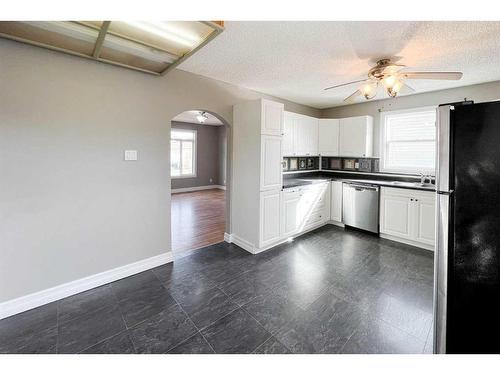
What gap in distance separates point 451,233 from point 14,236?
3.18 metres

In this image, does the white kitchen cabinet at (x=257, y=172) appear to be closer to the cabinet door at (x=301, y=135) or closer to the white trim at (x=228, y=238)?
the white trim at (x=228, y=238)

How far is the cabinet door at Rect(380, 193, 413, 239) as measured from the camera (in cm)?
356

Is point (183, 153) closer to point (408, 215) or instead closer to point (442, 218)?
point (408, 215)

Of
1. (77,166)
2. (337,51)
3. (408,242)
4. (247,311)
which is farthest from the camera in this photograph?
(408,242)

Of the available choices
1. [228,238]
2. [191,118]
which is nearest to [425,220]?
[228,238]

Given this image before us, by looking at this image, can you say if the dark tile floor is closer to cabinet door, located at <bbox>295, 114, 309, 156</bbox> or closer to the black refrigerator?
the black refrigerator

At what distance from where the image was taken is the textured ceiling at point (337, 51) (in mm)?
1958

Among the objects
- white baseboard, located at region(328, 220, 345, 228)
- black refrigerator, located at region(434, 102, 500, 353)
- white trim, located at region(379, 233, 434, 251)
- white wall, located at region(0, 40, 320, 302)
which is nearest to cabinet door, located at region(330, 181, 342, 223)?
white baseboard, located at region(328, 220, 345, 228)

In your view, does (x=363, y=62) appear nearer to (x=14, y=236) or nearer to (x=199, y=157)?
(x=14, y=236)

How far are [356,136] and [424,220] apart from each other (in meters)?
1.93

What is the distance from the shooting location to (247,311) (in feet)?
6.70

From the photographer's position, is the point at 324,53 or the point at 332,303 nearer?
the point at 332,303
